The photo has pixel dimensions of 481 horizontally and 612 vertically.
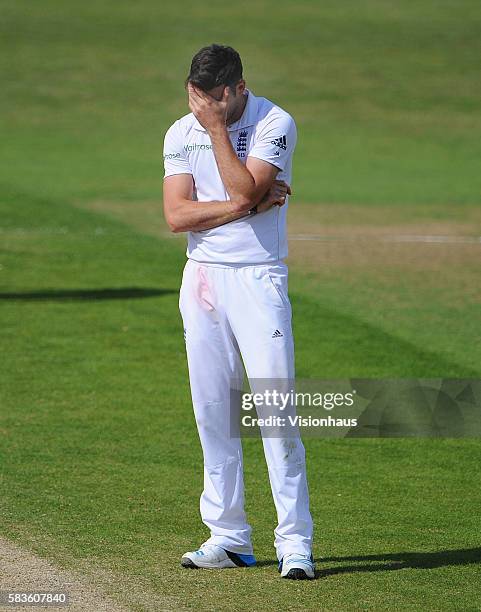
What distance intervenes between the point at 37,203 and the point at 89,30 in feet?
80.3

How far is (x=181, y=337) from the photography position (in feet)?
40.4

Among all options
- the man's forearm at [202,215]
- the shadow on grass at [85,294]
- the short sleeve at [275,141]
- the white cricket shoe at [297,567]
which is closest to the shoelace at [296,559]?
the white cricket shoe at [297,567]

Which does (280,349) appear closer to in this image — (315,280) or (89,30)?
(315,280)

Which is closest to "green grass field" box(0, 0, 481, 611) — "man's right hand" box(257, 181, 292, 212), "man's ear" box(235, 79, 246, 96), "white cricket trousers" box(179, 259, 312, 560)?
"white cricket trousers" box(179, 259, 312, 560)

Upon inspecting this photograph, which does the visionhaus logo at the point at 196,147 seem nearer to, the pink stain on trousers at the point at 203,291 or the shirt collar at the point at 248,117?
the shirt collar at the point at 248,117

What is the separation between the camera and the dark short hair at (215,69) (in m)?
5.94

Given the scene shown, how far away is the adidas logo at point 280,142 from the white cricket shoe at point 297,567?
197 cm

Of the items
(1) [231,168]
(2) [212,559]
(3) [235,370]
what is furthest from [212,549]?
(1) [231,168]

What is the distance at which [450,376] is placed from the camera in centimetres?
1078

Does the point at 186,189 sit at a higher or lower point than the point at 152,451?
higher

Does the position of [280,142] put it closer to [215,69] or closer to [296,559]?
[215,69]

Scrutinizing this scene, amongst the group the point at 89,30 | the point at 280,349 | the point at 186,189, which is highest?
the point at 89,30

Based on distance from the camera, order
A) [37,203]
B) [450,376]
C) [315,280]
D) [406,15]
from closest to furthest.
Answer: [450,376], [315,280], [37,203], [406,15]

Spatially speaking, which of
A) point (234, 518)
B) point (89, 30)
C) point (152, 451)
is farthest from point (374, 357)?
point (89, 30)
